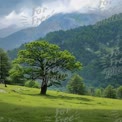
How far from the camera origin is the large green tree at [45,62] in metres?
81.8

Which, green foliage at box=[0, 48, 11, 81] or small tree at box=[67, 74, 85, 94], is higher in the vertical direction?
green foliage at box=[0, 48, 11, 81]

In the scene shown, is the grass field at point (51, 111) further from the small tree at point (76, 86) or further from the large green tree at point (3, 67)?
the small tree at point (76, 86)

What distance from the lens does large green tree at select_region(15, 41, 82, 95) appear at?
81812 millimetres

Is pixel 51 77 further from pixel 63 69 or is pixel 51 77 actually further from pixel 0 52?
pixel 0 52

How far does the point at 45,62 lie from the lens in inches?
3241

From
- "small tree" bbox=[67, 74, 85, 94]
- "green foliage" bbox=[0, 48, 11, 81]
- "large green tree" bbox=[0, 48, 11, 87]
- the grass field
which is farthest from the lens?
"small tree" bbox=[67, 74, 85, 94]

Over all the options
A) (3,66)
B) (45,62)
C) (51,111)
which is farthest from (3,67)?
(51,111)

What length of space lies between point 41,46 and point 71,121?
49204mm

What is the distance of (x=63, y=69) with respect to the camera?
8362 cm

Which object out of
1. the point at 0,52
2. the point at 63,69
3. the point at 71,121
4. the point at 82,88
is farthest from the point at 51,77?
the point at 82,88

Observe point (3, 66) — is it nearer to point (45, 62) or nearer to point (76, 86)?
point (76, 86)

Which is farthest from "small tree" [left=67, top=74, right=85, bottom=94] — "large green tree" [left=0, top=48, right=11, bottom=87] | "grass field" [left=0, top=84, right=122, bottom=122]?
"grass field" [left=0, top=84, right=122, bottom=122]

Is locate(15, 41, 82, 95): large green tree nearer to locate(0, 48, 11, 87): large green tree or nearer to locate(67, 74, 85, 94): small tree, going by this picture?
locate(0, 48, 11, 87): large green tree

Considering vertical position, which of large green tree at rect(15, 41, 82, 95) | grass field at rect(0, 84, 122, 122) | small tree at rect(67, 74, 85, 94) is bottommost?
grass field at rect(0, 84, 122, 122)
